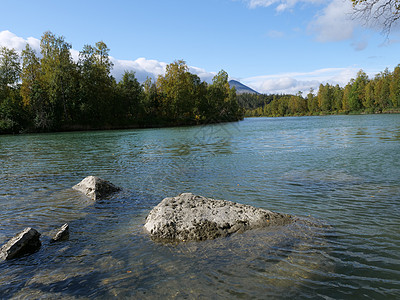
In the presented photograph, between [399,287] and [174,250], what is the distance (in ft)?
11.8

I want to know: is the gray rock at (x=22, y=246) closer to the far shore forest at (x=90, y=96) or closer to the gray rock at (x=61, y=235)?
the gray rock at (x=61, y=235)

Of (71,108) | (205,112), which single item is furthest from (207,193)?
(205,112)

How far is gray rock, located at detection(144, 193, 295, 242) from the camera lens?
19.3 ft

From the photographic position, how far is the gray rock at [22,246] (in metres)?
5.14

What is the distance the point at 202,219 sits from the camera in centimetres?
616

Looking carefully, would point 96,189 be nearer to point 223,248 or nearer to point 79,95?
point 223,248

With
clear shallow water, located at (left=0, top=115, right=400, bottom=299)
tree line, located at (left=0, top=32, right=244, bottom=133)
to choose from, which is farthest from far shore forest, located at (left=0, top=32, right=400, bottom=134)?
clear shallow water, located at (left=0, top=115, right=400, bottom=299)

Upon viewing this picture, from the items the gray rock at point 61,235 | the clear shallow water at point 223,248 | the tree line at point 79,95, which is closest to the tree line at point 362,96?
the tree line at point 79,95

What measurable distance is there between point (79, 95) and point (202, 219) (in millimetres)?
69758

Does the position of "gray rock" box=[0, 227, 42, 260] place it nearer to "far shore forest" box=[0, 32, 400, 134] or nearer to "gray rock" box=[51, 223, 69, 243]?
"gray rock" box=[51, 223, 69, 243]

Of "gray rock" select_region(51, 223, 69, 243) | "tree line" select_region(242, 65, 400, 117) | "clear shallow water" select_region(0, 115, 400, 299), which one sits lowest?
"clear shallow water" select_region(0, 115, 400, 299)

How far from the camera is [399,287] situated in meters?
3.94

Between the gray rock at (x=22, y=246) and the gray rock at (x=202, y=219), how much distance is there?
2.21 meters

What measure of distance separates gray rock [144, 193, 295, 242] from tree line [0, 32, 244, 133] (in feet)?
210
